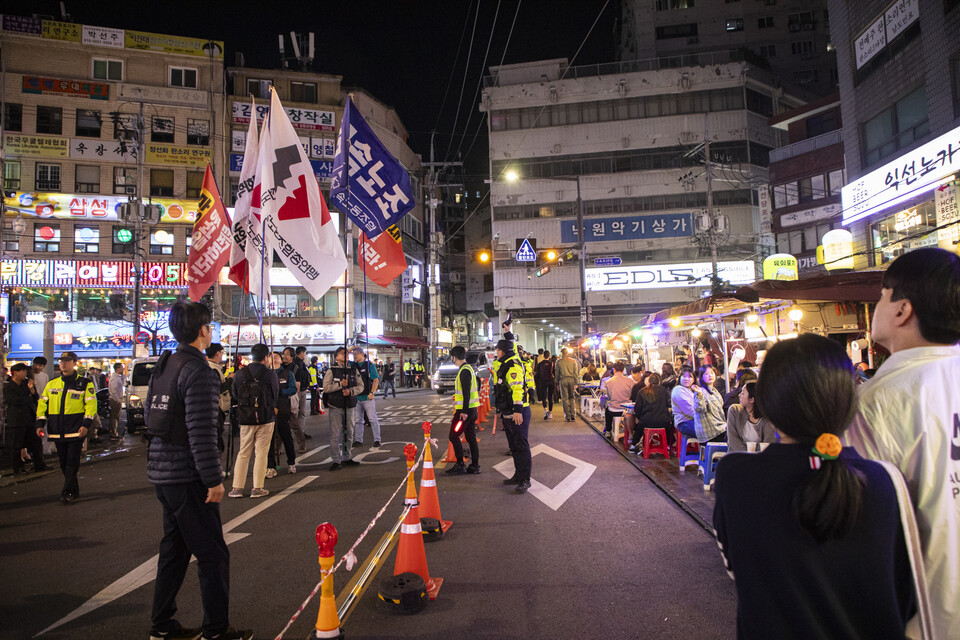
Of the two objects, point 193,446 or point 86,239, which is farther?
point 86,239

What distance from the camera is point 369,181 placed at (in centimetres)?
1077

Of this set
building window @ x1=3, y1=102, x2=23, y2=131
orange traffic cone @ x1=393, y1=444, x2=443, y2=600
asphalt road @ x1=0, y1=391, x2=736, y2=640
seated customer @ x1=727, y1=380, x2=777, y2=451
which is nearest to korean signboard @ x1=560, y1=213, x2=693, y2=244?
asphalt road @ x1=0, y1=391, x2=736, y2=640

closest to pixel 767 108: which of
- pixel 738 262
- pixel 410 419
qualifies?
pixel 738 262

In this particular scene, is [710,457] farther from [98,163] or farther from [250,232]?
[98,163]

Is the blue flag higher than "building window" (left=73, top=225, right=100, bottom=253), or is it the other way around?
"building window" (left=73, top=225, right=100, bottom=253)

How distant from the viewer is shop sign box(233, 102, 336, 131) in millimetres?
35375

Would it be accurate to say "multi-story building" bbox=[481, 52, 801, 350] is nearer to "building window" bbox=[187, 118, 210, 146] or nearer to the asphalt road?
"building window" bbox=[187, 118, 210, 146]

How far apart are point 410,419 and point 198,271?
7.86 meters

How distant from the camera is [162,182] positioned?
112ft

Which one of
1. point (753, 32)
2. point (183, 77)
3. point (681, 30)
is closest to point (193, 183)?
point (183, 77)

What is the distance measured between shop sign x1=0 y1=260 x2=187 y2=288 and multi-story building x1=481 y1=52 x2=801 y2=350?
71.9ft

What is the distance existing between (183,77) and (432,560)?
3930 centimetres

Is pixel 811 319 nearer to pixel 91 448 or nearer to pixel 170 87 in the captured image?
pixel 91 448

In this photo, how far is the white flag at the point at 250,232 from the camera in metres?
8.43
